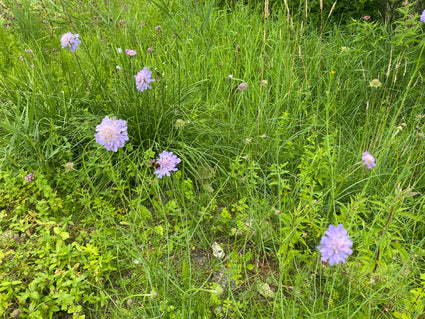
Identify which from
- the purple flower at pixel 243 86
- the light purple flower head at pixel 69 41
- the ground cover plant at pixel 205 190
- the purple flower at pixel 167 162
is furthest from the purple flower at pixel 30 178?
the purple flower at pixel 243 86

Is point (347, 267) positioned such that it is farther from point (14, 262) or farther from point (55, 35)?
point (55, 35)

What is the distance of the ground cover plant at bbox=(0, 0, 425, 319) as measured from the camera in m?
1.21

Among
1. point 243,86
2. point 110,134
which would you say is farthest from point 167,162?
point 243,86

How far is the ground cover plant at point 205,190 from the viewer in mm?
1211

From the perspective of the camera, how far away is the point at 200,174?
1.74m

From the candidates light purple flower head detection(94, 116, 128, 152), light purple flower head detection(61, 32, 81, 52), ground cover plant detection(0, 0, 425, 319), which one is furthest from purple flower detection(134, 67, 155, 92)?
light purple flower head detection(61, 32, 81, 52)

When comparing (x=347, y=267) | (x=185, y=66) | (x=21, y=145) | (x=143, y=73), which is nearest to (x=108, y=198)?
(x=21, y=145)

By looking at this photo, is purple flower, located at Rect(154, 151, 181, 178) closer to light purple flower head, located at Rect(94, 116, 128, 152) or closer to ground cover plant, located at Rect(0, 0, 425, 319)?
ground cover plant, located at Rect(0, 0, 425, 319)

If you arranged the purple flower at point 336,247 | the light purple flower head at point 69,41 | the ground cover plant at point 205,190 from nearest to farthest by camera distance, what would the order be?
the purple flower at point 336,247
the ground cover plant at point 205,190
the light purple flower head at point 69,41

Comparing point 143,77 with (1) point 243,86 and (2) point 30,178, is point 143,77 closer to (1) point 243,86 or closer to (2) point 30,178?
(1) point 243,86

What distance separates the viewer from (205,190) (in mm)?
1591

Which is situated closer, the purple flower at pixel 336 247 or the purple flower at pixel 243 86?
the purple flower at pixel 336 247

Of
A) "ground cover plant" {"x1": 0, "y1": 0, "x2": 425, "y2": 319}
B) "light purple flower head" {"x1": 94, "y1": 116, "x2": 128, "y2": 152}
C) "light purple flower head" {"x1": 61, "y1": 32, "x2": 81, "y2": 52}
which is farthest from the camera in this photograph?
"light purple flower head" {"x1": 61, "y1": 32, "x2": 81, "y2": 52}

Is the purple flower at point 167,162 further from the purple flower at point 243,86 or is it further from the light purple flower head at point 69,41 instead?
the light purple flower head at point 69,41
